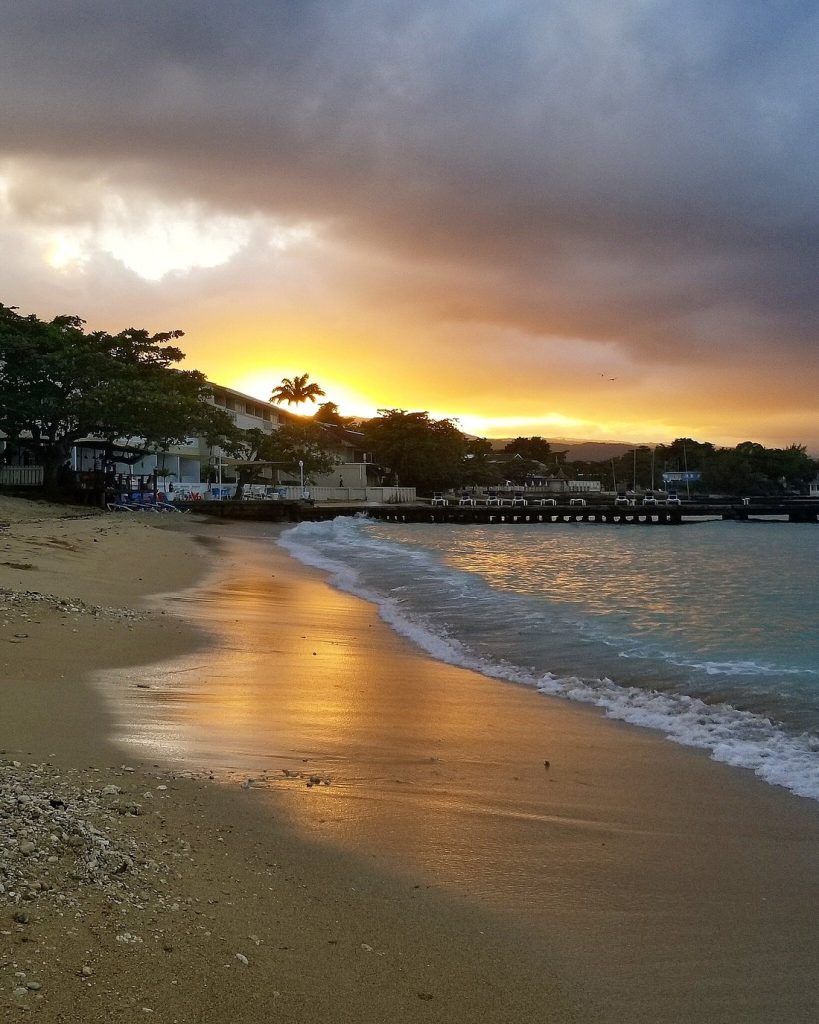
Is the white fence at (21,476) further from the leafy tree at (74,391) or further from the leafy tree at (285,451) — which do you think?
the leafy tree at (285,451)

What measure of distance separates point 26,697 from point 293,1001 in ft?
14.7

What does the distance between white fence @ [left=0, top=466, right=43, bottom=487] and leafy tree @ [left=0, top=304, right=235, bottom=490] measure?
705mm

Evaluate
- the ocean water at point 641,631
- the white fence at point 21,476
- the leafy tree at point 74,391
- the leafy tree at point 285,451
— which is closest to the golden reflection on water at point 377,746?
the ocean water at point 641,631

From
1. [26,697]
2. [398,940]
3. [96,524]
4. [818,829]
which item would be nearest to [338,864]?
[398,940]

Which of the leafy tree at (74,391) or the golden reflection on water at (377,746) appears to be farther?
the leafy tree at (74,391)

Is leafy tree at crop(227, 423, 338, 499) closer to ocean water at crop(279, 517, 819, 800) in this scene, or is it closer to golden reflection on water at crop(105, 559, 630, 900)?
ocean water at crop(279, 517, 819, 800)

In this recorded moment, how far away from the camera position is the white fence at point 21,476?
1629 inches

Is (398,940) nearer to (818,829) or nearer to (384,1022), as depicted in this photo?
(384,1022)

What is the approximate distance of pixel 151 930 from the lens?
3.03m

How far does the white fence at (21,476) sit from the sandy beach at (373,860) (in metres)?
36.8

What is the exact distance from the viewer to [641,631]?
13.7 metres

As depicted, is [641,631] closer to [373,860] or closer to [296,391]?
[373,860]

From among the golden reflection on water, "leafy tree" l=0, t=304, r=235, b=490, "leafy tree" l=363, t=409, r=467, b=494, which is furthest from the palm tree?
the golden reflection on water

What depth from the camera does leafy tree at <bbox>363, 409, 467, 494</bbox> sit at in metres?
85.3
